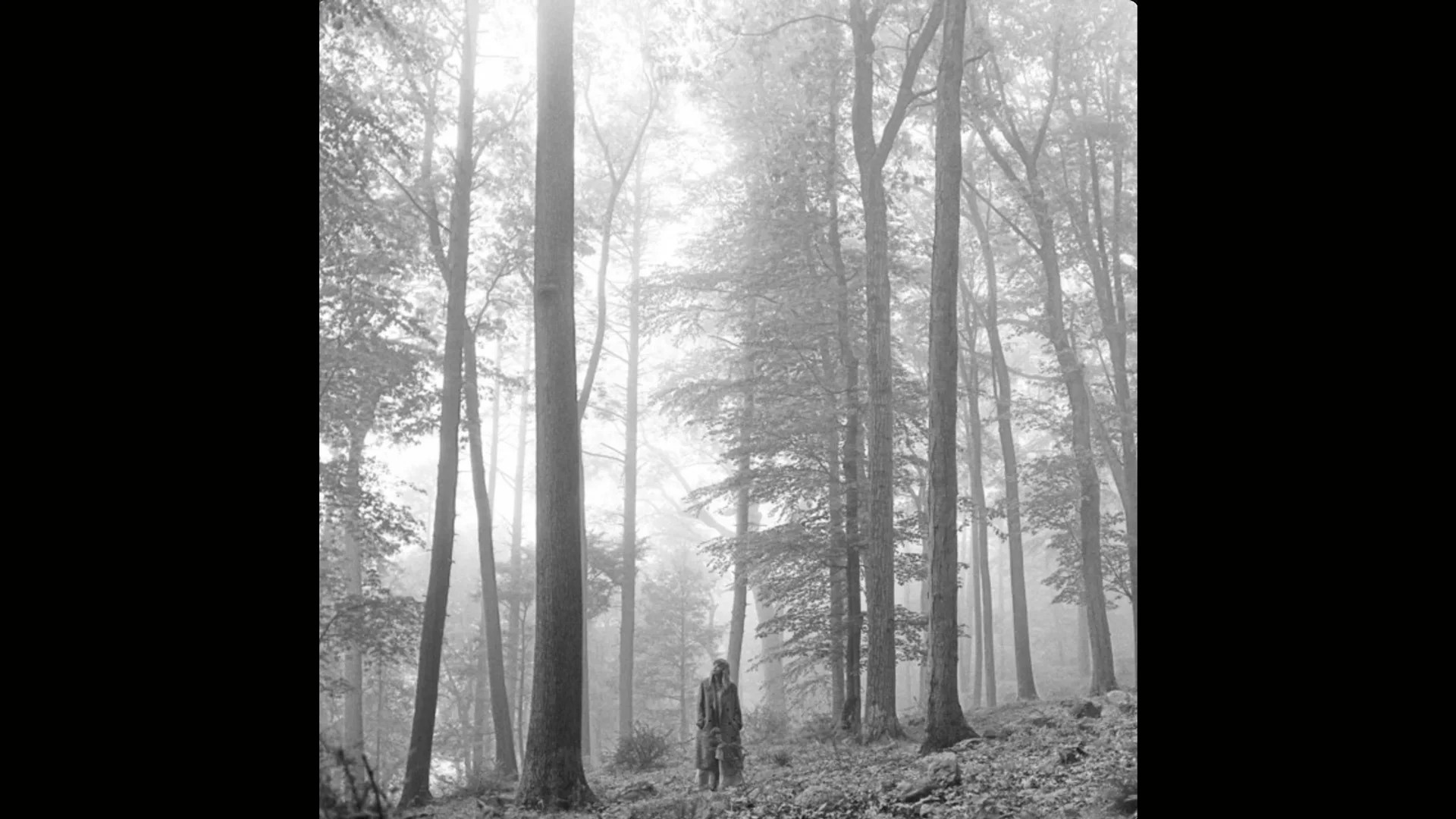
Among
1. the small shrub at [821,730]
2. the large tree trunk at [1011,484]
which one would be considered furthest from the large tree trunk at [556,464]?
the large tree trunk at [1011,484]

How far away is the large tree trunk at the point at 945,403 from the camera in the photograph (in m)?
9.02

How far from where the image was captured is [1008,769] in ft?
24.8

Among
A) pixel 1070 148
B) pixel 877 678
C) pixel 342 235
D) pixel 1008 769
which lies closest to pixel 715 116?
pixel 1070 148

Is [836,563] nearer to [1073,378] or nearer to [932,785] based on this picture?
[1073,378]

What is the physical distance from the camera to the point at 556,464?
7926 millimetres

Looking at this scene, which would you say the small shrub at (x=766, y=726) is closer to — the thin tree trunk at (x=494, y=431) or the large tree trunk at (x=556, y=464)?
the large tree trunk at (x=556, y=464)

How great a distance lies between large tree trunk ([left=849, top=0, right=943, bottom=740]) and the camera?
10.6m

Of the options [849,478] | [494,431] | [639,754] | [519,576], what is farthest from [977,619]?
[494,431]

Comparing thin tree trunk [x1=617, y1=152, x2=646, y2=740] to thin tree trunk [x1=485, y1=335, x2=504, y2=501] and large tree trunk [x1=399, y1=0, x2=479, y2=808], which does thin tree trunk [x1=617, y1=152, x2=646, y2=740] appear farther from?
large tree trunk [x1=399, y1=0, x2=479, y2=808]

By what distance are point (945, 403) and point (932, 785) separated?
3.87m
